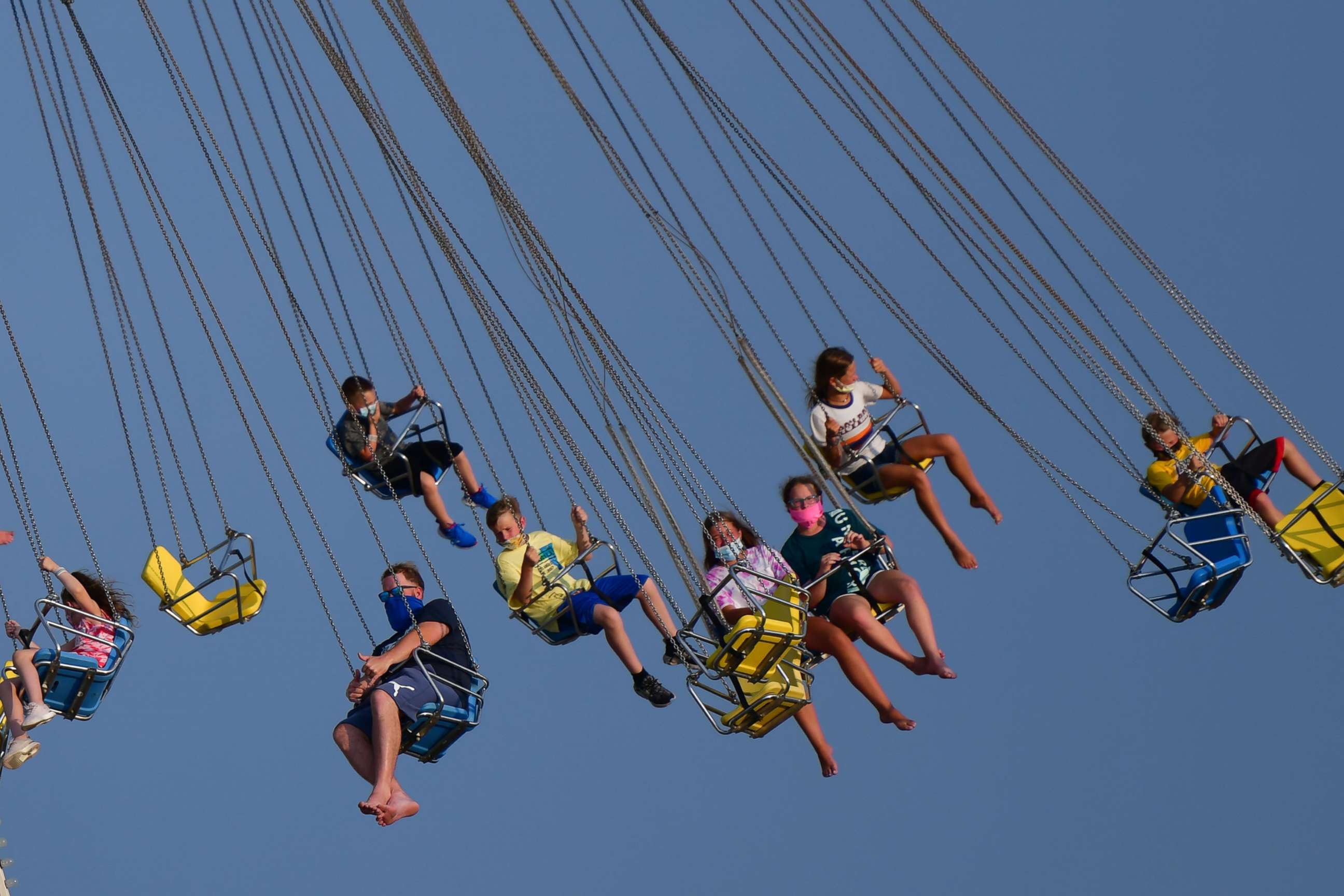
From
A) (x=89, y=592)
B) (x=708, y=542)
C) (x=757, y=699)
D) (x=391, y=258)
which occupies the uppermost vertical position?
(x=391, y=258)

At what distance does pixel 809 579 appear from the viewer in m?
15.8

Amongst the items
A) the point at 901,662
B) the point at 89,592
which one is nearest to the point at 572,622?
the point at 901,662

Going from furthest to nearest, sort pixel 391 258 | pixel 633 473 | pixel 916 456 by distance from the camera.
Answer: pixel 391 258, pixel 916 456, pixel 633 473

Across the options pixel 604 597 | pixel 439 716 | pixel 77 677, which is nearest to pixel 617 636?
pixel 604 597

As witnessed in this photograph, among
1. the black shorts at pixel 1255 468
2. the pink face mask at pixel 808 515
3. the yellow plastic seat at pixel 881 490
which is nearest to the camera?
the pink face mask at pixel 808 515

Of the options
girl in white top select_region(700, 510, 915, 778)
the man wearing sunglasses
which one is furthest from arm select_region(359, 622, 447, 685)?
girl in white top select_region(700, 510, 915, 778)

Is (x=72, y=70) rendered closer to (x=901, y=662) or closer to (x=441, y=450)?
(x=441, y=450)

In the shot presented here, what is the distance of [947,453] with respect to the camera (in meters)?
17.4

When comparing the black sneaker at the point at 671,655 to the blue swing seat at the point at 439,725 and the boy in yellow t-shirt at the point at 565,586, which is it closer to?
the boy in yellow t-shirt at the point at 565,586

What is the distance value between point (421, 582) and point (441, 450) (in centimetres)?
311

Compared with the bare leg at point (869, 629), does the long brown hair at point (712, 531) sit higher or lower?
higher

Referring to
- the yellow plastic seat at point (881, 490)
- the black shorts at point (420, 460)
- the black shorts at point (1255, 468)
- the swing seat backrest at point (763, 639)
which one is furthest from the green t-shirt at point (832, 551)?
the black shorts at point (420, 460)

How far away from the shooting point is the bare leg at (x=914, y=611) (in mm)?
14953

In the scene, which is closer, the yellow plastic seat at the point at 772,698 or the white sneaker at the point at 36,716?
the yellow plastic seat at the point at 772,698
